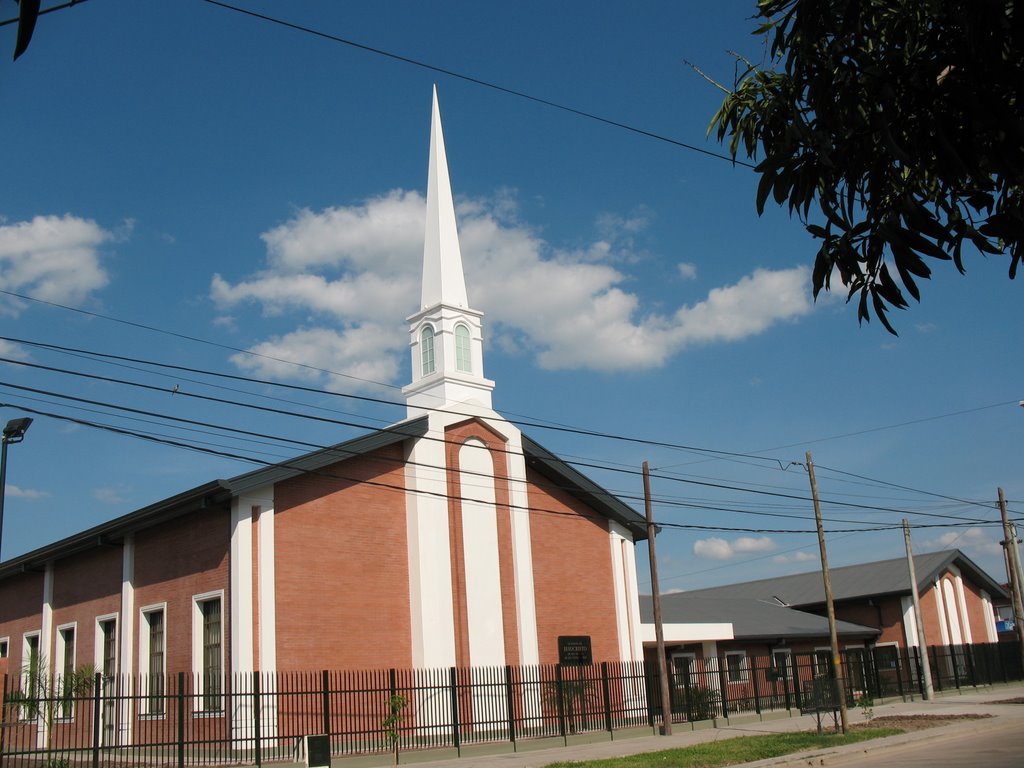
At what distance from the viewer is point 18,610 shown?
111ft

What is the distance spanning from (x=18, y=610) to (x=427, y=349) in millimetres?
16360

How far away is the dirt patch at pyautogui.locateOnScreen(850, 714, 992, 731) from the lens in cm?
2527

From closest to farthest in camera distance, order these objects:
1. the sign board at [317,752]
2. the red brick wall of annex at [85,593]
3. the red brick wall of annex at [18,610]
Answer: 1. the sign board at [317,752]
2. the red brick wall of annex at [85,593]
3. the red brick wall of annex at [18,610]

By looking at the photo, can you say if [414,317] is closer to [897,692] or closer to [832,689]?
[832,689]

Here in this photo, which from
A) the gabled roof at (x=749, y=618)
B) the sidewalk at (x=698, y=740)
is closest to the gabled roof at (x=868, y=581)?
the gabled roof at (x=749, y=618)

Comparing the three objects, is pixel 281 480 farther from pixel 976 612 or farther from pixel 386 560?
pixel 976 612

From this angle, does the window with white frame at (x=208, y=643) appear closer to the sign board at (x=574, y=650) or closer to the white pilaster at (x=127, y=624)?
the white pilaster at (x=127, y=624)

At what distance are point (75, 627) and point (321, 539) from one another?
920 cm

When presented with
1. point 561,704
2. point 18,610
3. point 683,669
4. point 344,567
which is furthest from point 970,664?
point 18,610

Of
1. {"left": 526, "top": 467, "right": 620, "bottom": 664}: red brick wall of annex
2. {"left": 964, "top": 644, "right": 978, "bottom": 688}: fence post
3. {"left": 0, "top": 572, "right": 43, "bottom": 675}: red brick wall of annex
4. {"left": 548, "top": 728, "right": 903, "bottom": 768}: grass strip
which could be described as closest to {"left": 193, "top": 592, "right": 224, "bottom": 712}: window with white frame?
{"left": 548, "top": 728, "right": 903, "bottom": 768}: grass strip

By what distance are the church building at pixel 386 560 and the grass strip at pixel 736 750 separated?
8403 millimetres

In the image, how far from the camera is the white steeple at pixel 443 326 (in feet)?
101

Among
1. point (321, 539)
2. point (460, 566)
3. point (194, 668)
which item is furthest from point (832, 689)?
point (194, 668)

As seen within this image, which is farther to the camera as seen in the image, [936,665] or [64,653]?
[936,665]
